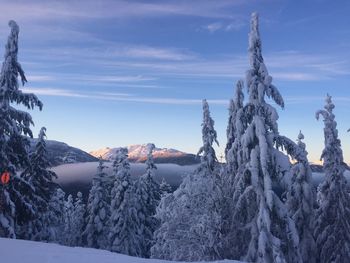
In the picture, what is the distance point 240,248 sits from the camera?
74.1 feet

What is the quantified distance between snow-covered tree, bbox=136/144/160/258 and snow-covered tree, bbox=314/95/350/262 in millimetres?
17829

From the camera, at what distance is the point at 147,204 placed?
149ft

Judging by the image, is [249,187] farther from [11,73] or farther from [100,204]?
[100,204]

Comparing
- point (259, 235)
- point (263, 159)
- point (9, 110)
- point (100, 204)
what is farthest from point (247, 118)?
point (100, 204)

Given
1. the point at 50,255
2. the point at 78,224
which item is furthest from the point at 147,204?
the point at 50,255

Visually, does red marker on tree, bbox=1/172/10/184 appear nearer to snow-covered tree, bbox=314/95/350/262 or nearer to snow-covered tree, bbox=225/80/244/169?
snow-covered tree, bbox=225/80/244/169

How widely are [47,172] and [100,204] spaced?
41.3 ft

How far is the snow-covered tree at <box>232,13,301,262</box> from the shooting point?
1988 centimetres

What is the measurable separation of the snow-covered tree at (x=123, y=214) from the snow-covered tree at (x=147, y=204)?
1.19m

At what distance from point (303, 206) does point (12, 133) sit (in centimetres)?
1946

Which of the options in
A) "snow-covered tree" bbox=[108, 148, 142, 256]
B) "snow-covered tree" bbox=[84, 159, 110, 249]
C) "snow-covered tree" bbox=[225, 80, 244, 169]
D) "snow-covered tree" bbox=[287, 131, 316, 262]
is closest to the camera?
"snow-covered tree" bbox=[225, 80, 244, 169]

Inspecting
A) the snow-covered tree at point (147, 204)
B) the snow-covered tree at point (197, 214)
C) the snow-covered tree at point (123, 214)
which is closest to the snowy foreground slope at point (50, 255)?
the snow-covered tree at point (197, 214)

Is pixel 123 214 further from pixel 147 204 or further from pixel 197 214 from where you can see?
pixel 197 214

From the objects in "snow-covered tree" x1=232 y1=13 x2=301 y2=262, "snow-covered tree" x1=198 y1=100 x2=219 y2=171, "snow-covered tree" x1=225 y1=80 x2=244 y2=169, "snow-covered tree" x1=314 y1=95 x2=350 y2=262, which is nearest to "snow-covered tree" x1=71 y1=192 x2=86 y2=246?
"snow-covered tree" x1=198 y1=100 x2=219 y2=171
